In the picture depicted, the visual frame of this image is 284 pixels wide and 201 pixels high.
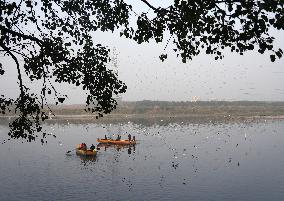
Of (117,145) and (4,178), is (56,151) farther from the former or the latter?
(4,178)

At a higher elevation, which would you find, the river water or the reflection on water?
the reflection on water

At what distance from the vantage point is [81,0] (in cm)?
1201

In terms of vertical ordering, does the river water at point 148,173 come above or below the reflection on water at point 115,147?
below

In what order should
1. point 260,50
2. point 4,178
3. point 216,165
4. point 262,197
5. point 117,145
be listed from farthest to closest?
1. point 117,145
2. point 216,165
3. point 4,178
4. point 262,197
5. point 260,50

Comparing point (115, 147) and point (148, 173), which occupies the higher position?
point (115, 147)

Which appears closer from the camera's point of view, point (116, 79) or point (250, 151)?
point (116, 79)

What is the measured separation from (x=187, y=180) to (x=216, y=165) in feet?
35.6

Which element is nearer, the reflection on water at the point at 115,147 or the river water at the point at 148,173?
the river water at the point at 148,173

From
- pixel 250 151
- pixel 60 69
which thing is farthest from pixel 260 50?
pixel 250 151

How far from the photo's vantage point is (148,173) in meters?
44.2

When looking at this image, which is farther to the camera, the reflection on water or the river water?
the reflection on water

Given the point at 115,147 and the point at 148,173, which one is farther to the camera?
the point at 115,147

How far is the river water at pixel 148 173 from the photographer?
3488 centimetres

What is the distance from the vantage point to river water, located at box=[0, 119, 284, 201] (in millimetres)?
34875
